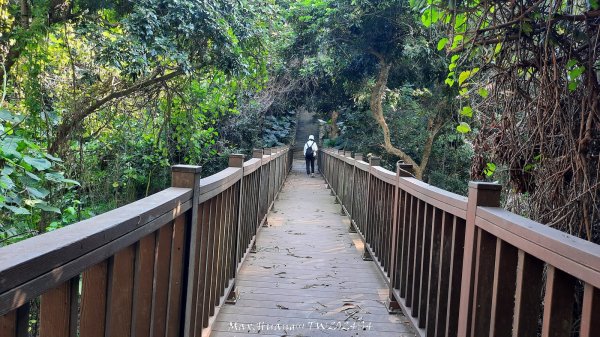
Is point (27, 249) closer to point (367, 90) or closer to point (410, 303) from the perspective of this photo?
point (410, 303)

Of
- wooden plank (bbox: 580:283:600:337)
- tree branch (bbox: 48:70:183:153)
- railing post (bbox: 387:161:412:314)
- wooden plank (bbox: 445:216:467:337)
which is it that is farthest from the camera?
tree branch (bbox: 48:70:183:153)

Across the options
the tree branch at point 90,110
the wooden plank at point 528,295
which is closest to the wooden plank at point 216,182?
the wooden plank at point 528,295

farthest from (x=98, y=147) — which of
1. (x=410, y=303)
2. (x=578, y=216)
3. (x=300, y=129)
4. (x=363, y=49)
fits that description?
(x=300, y=129)

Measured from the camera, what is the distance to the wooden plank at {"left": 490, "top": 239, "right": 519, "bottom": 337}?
2.10 meters

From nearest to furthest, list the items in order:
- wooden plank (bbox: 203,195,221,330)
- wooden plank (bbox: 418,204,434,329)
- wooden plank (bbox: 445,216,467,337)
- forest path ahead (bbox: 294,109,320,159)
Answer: wooden plank (bbox: 445,216,467,337) < wooden plank (bbox: 203,195,221,330) < wooden plank (bbox: 418,204,434,329) < forest path ahead (bbox: 294,109,320,159)

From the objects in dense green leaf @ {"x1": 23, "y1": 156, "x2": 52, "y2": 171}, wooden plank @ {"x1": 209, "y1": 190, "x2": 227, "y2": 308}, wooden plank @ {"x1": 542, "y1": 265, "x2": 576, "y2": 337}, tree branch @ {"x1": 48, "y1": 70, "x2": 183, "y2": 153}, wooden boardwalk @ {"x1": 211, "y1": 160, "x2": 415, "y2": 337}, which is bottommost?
wooden boardwalk @ {"x1": 211, "y1": 160, "x2": 415, "y2": 337}

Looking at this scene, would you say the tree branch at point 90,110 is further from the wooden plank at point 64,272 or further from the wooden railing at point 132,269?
the wooden plank at point 64,272

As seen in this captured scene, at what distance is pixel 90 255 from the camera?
53.2 inches

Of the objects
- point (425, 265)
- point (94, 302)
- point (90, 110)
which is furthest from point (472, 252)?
point (90, 110)

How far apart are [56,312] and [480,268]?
1.76 metres

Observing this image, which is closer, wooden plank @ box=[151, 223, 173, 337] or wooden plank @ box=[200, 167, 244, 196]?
wooden plank @ box=[151, 223, 173, 337]

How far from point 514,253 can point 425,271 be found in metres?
1.22

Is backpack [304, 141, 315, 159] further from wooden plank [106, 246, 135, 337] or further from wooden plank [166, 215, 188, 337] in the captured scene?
wooden plank [106, 246, 135, 337]

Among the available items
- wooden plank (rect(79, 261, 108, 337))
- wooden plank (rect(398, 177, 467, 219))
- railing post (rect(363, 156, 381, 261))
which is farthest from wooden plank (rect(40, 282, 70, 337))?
railing post (rect(363, 156, 381, 261))
